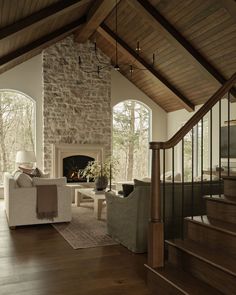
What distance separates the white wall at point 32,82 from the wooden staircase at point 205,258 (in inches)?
257

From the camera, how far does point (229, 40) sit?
6.36 m

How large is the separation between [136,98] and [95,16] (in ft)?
11.6

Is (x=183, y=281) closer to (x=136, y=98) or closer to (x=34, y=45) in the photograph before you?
(x=34, y=45)

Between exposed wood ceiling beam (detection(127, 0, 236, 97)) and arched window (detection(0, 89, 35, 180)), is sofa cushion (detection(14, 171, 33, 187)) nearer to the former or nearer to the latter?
arched window (detection(0, 89, 35, 180))

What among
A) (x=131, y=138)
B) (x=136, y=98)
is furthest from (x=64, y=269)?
(x=136, y=98)

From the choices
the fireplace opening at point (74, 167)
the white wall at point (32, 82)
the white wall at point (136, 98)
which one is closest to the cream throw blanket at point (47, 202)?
the fireplace opening at point (74, 167)

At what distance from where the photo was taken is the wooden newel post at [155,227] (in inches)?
122

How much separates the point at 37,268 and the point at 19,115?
6286mm

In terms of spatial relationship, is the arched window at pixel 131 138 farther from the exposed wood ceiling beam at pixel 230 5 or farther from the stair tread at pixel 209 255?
the stair tread at pixel 209 255

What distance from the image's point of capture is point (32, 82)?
357 inches

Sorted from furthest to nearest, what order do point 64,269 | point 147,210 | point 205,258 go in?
1. point 147,210
2. point 64,269
3. point 205,258

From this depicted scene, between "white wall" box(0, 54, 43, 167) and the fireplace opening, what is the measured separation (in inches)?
29.1

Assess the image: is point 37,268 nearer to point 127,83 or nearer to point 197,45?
point 197,45

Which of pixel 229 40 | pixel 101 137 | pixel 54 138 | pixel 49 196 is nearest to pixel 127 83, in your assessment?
pixel 101 137
